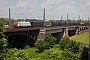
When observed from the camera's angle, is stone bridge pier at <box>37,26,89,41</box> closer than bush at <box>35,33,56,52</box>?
No

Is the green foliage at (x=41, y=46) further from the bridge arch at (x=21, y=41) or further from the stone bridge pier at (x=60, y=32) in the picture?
the stone bridge pier at (x=60, y=32)

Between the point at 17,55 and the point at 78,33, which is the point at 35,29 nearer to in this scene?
the point at 17,55

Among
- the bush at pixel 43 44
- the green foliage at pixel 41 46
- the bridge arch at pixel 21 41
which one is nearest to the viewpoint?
the green foliage at pixel 41 46

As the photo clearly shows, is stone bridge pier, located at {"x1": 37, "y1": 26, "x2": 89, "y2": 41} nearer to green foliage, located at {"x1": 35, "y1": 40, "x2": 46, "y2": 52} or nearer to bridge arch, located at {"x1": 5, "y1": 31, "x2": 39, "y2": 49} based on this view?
bridge arch, located at {"x1": 5, "y1": 31, "x2": 39, "y2": 49}

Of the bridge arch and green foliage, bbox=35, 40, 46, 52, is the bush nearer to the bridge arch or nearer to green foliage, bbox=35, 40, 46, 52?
green foliage, bbox=35, 40, 46, 52

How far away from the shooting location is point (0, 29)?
95.5 feet

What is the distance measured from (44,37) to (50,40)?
4.16 m

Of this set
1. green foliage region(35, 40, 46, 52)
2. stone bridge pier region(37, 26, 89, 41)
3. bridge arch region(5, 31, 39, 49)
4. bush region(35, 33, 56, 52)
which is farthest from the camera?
stone bridge pier region(37, 26, 89, 41)

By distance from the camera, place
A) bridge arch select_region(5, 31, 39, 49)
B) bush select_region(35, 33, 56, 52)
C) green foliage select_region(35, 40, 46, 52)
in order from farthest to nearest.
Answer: bridge arch select_region(5, 31, 39, 49)
bush select_region(35, 33, 56, 52)
green foliage select_region(35, 40, 46, 52)

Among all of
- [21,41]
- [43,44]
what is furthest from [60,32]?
[43,44]

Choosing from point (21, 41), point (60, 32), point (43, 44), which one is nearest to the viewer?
point (43, 44)

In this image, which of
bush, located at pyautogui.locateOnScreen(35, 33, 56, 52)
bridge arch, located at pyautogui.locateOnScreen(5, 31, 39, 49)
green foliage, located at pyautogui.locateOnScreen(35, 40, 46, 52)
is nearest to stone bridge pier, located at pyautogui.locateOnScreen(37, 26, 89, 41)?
bridge arch, located at pyautogui.locateOnScreen(5, 31, 39, 49)

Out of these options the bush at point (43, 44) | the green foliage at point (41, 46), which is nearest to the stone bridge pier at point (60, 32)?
the bush at point (43, 44)

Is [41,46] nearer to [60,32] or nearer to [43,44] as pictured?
[43,44]
